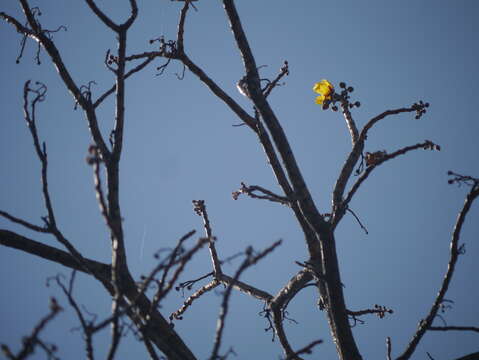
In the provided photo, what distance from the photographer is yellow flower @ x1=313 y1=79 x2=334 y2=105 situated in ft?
13.7

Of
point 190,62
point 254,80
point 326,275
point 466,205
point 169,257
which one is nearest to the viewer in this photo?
point 169,257

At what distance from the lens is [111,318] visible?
1290 mm

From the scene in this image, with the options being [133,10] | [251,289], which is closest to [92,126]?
[133,10]

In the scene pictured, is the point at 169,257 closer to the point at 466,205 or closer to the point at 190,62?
the point at 466,205

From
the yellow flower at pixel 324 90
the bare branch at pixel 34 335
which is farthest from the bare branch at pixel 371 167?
the bare branch at pixel 34 335

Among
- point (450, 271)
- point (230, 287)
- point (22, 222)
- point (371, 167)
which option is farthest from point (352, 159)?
A: point (22, 222)

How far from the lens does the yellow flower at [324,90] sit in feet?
13.7

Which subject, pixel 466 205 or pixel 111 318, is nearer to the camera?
pixel 111 318

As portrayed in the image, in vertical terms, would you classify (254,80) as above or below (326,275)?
above

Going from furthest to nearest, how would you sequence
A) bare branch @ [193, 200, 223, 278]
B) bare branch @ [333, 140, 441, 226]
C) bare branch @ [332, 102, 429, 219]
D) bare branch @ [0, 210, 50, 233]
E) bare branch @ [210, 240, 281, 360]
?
1. bare branch @ [193, 200, 223, 278]
2. bare branch @ [332, 102, 429, 219]
3. bare branch @ [333, 140, 441, 226]
4. bare branch @ [0, 210, 50, 233]
5. bare branch @ [210, 240, 281, 360]

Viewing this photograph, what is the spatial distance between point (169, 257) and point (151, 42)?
321 cm

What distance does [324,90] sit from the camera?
427cm

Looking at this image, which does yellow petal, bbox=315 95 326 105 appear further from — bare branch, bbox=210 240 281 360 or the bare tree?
bare branch, bbox=210 240 281 360

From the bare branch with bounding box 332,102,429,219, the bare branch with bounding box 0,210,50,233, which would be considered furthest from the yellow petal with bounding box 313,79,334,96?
the bare branch with bounding box 0,210,50,233
